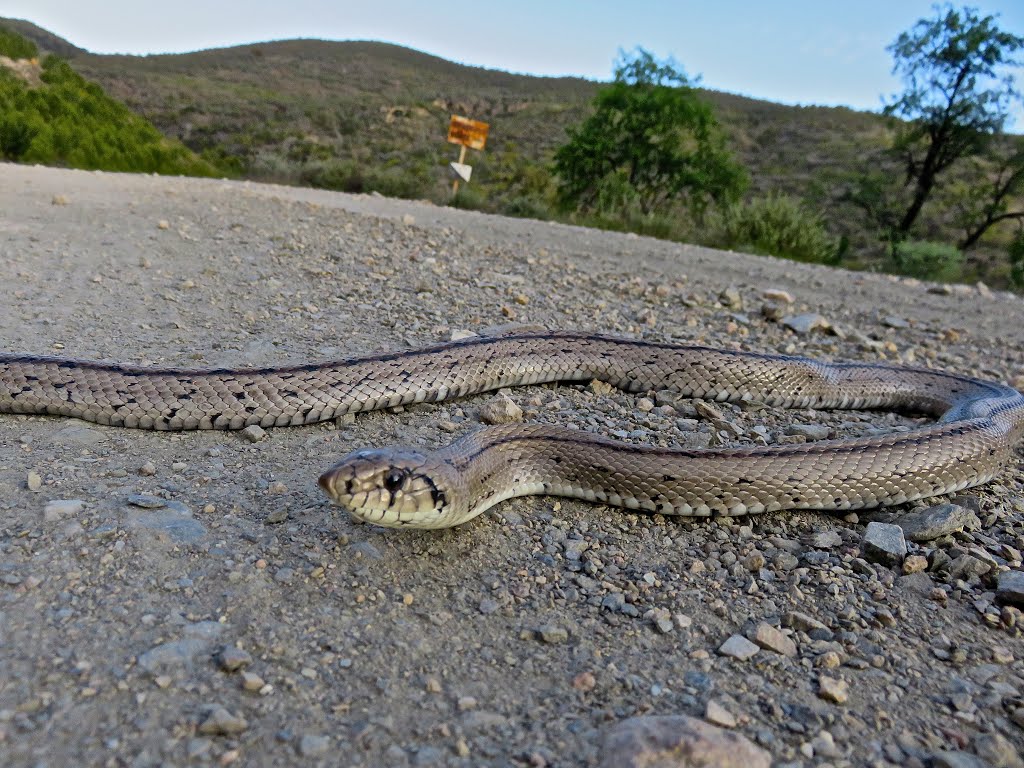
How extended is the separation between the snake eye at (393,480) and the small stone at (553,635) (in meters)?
0.87

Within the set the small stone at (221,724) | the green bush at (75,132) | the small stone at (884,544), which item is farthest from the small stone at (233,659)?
the green bush at (75,132)

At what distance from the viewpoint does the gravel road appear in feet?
7.75

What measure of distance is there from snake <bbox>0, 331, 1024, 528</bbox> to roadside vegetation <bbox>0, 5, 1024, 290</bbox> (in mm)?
13503

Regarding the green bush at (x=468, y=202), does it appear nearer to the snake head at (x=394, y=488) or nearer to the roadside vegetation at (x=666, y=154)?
the roadside vegetation at (x=666, y=154)

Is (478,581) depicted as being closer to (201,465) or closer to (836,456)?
(201,465)

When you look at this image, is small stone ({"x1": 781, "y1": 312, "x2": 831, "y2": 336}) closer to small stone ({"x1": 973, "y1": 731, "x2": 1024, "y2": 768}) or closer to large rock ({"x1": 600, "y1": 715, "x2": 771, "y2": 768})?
small stone ({"x1": 973, "y1": 731, "x2": 1024, "y2": 768})

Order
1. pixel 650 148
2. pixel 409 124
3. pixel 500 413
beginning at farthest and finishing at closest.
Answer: pixel 409 124 < pixel 650 148 < pixel 500 413

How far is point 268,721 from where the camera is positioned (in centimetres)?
235

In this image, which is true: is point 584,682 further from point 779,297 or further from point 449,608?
point 779,297

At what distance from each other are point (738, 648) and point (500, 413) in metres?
2.44

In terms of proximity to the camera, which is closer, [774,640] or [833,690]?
[833,690]

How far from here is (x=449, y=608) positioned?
10.1 feet

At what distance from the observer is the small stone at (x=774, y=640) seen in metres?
2.98

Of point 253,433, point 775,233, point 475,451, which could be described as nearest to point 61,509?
point 253,433
